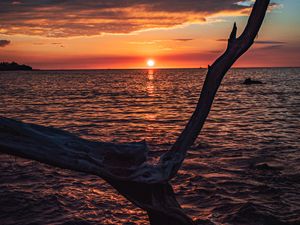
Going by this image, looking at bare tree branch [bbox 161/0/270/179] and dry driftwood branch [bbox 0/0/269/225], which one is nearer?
dry driftwood branch [bbox 0/0/269/225]

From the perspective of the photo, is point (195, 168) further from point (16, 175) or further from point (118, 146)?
point (118, 146)

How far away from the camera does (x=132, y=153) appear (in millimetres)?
4176

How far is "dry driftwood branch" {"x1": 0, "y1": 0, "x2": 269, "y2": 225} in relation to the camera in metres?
3.83

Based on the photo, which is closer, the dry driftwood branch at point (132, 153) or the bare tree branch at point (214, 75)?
the dry driftwood branch at point (132, 153)

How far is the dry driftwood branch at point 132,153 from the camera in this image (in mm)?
3830

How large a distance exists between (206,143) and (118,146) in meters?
10.9

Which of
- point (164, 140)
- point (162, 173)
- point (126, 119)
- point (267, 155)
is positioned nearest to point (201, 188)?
point (267, 155)

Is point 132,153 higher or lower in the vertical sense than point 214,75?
lower

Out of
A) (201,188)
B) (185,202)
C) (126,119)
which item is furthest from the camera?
(126,119)

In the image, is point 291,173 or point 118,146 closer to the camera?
point 118,146

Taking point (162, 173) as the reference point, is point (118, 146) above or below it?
above

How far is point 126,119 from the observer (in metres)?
23.2

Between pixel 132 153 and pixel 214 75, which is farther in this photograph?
pixel 214 75

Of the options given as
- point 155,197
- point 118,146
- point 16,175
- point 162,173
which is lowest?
point 16,175
